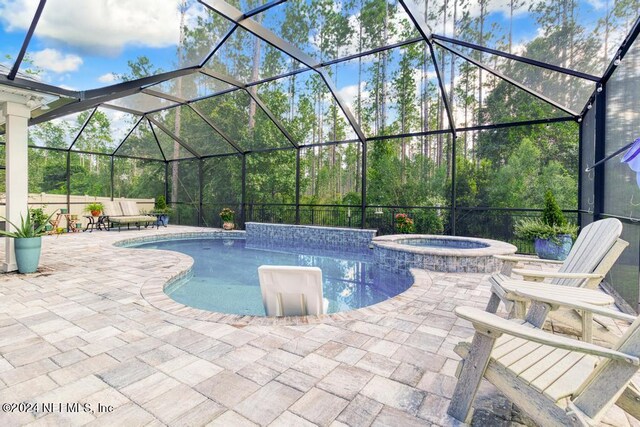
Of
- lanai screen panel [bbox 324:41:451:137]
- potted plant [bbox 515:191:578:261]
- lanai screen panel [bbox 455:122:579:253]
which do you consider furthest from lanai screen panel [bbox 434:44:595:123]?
potted plant [bbox 515:191:578:261]

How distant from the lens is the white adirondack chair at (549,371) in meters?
1.07

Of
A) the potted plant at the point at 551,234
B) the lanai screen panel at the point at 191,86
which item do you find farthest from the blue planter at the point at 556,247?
the lanai screen panel at the point at 191,86

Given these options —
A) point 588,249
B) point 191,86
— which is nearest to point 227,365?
point 588,249

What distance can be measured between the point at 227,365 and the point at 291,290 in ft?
3.74

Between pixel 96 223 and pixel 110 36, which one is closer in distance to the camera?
pixel 110 36

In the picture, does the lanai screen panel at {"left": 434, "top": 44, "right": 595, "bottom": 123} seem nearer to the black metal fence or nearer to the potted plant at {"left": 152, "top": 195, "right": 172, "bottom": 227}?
the black metal fence

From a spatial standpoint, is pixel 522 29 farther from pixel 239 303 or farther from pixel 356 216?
pixel 356 216

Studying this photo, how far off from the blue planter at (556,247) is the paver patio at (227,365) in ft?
9.41

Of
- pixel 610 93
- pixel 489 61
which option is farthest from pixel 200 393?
pixel 489 61

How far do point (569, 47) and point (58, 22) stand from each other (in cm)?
773

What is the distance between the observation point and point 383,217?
32.6ft

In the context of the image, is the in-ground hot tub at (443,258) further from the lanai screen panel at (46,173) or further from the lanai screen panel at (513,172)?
the lanai screen panel at (46,173)

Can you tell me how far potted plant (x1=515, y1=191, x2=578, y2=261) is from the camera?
545cm

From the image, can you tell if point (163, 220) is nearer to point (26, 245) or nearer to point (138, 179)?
point (138, 179)
